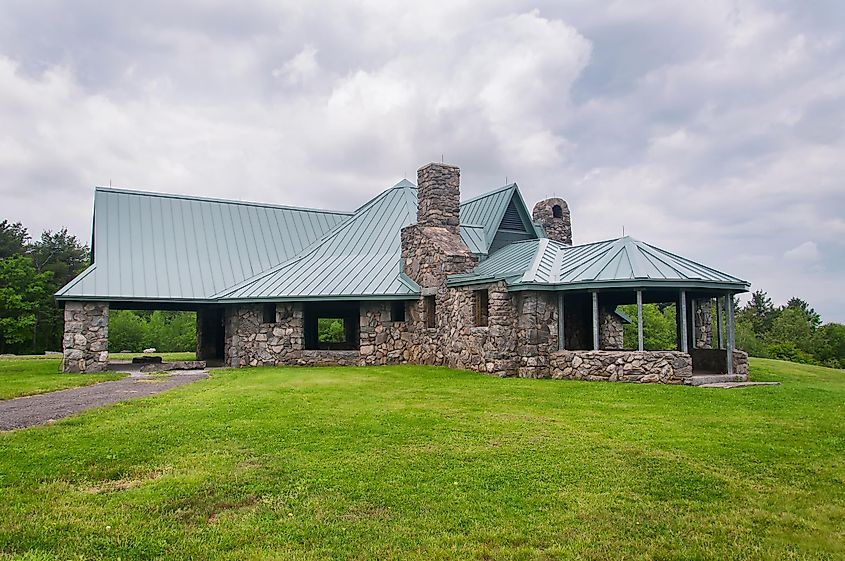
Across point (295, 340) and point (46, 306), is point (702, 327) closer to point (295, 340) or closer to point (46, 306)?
point (295, 340)

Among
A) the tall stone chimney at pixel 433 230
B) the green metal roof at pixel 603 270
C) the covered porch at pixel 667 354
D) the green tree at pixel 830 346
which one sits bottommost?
the green tree at pixel 830 346

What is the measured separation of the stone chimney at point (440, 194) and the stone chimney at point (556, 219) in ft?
16.6

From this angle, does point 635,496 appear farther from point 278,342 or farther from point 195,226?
point 195,226

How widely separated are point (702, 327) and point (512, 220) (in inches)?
296

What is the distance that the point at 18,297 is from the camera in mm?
27469

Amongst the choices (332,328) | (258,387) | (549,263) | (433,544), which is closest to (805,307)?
(332,328)

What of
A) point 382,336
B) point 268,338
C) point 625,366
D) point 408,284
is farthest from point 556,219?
point 268,338

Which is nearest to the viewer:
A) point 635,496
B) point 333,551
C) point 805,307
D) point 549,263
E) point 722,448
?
point 333,551

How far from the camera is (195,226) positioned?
23.6 m

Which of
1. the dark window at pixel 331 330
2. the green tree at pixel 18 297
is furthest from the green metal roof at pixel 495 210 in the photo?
the green tree at pixel 18 297

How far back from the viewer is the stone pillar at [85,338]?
18594mm

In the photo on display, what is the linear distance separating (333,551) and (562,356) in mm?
11665

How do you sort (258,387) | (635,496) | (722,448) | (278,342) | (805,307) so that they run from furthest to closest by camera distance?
(805,307), (278,342), (258,387), (722,448), (635,496)

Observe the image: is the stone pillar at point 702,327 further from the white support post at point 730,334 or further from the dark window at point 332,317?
the dark window at point 332,317
